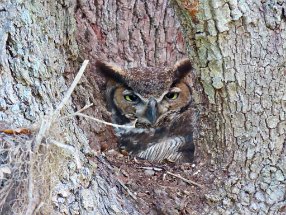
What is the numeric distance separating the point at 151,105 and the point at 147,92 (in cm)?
8

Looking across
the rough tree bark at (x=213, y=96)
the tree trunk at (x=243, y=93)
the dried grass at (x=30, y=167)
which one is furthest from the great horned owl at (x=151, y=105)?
the dried grass at (x=30, y=167)

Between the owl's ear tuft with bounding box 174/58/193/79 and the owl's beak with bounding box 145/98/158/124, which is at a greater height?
the owl's ear tuft with bounding box 174/58/193/79

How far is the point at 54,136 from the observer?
1911 mm

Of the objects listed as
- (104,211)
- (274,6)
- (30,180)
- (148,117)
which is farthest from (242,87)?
(148,117)

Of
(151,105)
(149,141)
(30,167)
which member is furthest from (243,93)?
(149,141)

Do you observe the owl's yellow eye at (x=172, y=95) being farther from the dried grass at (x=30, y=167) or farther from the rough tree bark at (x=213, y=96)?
the dried grass at (x=30, y=167)

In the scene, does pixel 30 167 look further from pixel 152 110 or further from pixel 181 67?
pixel 181 67

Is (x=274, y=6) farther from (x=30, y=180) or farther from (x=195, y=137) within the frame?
(x=30, y=180)

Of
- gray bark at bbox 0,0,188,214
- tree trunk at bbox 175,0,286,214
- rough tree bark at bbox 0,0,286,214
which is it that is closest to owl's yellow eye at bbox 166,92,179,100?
gray bark at bbox 0,0,188,214

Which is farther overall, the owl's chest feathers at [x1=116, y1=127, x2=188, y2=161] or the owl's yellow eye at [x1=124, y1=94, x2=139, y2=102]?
the owl's yellow eye at [x1=124, y1=94, x2=139, y2=102]

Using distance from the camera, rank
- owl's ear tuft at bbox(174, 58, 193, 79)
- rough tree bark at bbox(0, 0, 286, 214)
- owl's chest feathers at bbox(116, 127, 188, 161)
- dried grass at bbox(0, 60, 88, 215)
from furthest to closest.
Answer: owl's ear tuft at bbox(174, 58, 193, 79), owl's chest feathers at bbox(116, 127, 188, 161), rough tree bark at bbox(0, 0, 286, 214), dried grass at bbox(0, 60, 88, 215)

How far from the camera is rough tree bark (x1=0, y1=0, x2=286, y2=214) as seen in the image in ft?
6.84

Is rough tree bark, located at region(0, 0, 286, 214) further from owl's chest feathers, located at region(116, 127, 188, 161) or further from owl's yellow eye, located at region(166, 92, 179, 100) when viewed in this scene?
owl's yellow eye, located at region(166, 92, 179, 100)

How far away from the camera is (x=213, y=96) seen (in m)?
2.22
